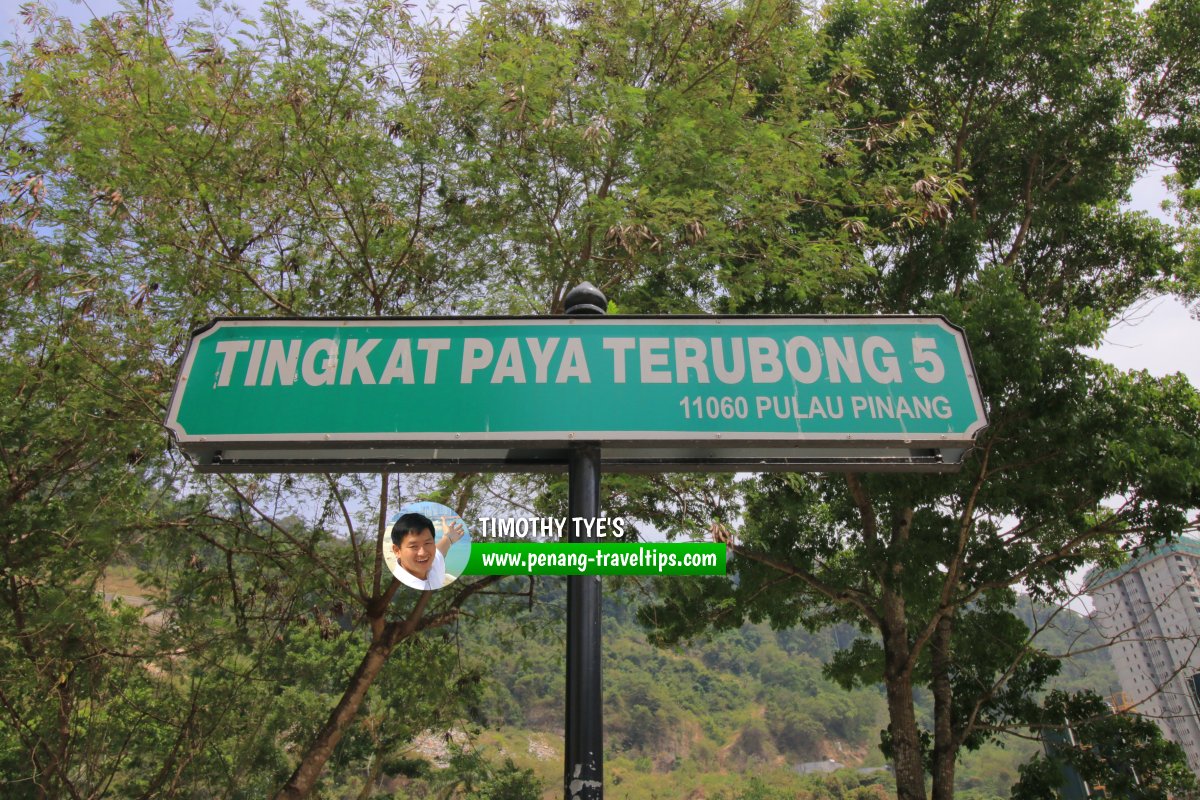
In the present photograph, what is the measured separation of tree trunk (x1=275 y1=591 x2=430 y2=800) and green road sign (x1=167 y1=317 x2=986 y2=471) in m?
4.29

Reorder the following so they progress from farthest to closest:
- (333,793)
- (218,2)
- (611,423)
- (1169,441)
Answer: (333,793), (1169,441), (218,2), (611,423)

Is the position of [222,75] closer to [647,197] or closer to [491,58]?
[491,58]

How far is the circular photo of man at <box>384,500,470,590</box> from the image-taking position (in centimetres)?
139

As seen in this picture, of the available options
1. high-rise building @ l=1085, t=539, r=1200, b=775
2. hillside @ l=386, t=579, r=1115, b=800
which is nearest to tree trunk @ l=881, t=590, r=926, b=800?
high-rise building @ l=1085, t=539, r=1200, b=775

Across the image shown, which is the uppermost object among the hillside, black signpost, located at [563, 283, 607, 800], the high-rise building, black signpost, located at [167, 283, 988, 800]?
the hillside

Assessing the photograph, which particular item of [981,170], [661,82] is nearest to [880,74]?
[981,170]

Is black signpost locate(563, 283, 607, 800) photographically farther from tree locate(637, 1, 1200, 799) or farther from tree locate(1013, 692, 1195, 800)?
tree locate(1013, 692, 1195, 800)

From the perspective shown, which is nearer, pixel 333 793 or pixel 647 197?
pixel 647 197

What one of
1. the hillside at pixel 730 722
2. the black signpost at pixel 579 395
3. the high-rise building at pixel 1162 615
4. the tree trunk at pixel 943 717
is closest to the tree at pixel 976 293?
the tree trunk at pixel 943 717

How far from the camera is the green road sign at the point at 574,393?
1.44 m

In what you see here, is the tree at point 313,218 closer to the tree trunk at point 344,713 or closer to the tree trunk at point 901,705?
the tree trunk at point 344,713

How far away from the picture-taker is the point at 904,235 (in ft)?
28.7

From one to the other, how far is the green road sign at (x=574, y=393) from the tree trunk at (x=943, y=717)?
325 inches

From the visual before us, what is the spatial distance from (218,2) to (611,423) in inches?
221
